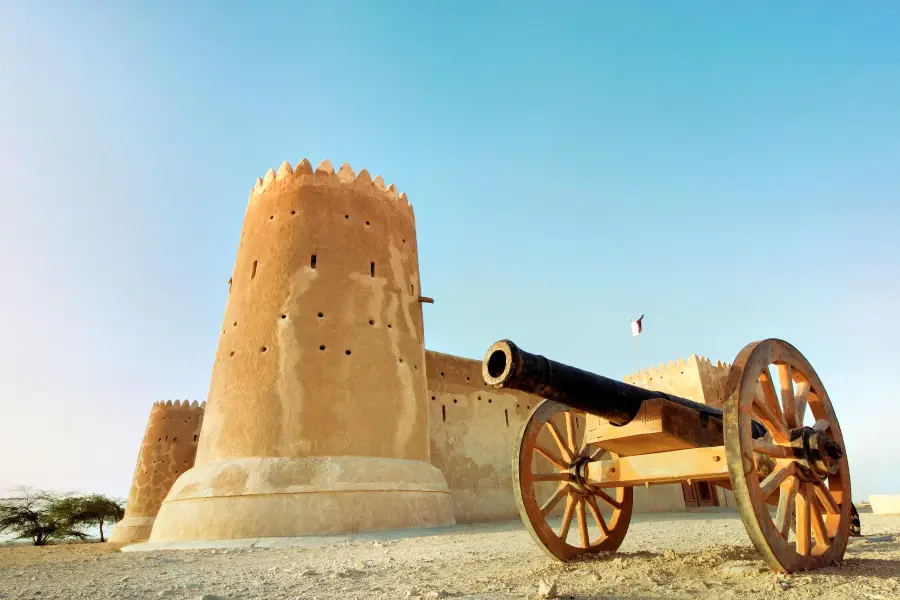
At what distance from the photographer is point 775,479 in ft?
12.0

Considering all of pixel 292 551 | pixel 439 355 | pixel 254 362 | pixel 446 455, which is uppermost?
pixel 439 355

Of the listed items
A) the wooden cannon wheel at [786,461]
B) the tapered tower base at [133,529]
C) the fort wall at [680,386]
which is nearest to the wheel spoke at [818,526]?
the wooden cannon wheel at [786,461]

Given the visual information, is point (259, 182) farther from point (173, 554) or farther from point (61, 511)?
point (61, 511)

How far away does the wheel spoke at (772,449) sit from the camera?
3.69 metres

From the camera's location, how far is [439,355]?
14.9m

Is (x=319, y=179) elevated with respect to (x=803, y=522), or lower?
elevated

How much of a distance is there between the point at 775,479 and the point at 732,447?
1.87 feet

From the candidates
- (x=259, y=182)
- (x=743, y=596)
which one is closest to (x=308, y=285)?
(x=259, y=182)

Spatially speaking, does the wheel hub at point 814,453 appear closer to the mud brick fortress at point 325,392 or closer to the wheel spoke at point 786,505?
the wheel spoke at point 786,505

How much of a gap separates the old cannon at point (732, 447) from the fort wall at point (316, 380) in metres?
5.25

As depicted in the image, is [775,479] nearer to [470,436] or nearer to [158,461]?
[470,436]

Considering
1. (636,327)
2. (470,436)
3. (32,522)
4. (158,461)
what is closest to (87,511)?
(32,522)

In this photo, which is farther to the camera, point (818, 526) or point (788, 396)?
point (788, 396)

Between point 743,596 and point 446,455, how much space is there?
11.2 meters
